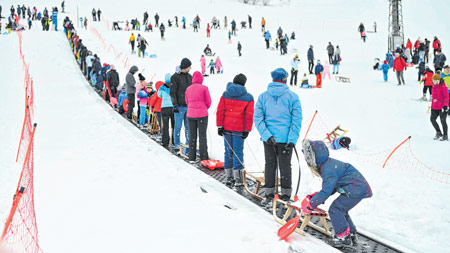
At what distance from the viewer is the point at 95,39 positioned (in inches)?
1299

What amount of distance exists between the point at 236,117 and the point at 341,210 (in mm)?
2196

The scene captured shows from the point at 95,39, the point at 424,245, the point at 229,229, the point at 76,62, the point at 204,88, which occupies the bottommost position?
the point at 424,245

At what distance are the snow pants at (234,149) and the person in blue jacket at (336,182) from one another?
74.9 inches

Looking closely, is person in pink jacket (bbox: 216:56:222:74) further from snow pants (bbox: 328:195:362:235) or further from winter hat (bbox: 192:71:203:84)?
snow pants (bbox: 328:195:362:235)

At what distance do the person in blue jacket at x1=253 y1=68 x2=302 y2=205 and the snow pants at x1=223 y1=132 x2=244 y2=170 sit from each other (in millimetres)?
791

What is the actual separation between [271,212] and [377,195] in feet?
7.19

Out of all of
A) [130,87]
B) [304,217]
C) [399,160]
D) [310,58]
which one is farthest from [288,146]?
[310,58]

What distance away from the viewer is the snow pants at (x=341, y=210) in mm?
4078

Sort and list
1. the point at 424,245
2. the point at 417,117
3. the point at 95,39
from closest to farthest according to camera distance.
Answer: the point at 424,245, the point at 417,117, the point at 95,39

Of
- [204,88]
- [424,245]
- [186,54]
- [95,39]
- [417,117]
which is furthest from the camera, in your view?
[95,39]

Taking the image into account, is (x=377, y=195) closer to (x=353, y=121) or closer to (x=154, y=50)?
(x=353, y=121)

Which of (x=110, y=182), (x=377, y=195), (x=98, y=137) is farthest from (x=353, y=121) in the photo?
(x=110, y=182)

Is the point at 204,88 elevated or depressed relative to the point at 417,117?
elevated

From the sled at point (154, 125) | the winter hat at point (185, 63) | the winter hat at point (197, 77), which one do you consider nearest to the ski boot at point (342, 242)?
the winter hat at point (197, 77)
